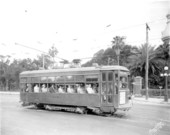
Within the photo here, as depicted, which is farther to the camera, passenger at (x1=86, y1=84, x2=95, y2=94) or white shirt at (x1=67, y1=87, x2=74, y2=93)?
white shirt at (x1=67, y1=87, x2=74, y2=93)

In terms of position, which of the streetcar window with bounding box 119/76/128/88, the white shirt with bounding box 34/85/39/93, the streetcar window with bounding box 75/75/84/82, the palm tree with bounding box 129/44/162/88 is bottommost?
the white shirt with bounding box 34/85/39/93

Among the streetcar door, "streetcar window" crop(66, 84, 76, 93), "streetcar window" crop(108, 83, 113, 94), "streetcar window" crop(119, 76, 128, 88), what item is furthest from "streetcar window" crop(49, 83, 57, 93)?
"streetcar window" crop(119, 76, 128, 88)

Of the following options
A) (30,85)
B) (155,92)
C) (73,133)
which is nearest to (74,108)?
(30,85)

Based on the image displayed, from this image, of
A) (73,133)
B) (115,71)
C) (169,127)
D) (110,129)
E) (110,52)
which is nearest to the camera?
(73,133)

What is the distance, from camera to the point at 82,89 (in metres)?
12.9

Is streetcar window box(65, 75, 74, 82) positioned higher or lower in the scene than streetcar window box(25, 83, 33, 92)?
higher

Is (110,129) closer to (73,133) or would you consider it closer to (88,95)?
(73,133)

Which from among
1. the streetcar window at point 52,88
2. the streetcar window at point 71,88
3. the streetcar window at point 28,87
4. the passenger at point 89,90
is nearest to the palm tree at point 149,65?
the streetcar window at point 28,87

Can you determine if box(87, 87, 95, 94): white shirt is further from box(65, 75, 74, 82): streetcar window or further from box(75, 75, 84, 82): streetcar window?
box(65, 75, 74, 82): streetcar window

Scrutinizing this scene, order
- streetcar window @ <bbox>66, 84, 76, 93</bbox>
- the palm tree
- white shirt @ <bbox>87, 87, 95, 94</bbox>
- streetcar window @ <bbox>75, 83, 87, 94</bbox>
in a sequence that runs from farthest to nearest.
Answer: the palm tree
streetcar window @ <bbox>66, 84, 76, 93</bbox>
streetcar window @ <bbox>75, 83, 87, 94</bbox>
white shirt @ <bbox>87, 87, 95, 94</bbox>

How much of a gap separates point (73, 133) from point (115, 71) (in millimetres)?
5154

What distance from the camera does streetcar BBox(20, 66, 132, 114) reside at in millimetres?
11867

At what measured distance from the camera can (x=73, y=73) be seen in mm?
13133

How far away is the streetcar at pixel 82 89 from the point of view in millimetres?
11867
